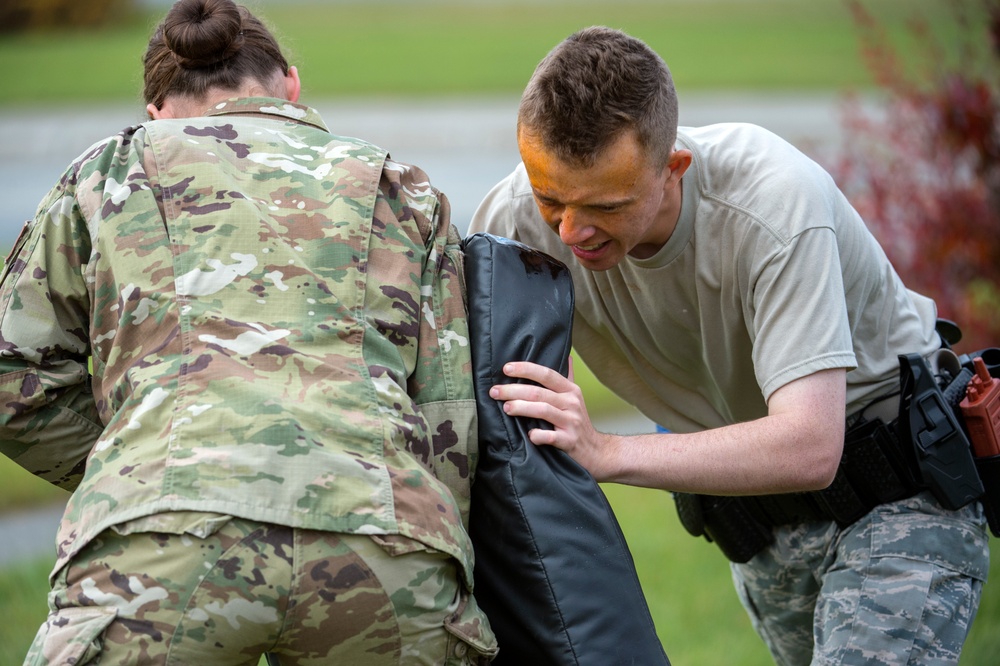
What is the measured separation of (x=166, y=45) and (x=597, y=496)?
1.41 metres

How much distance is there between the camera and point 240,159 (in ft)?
7.59

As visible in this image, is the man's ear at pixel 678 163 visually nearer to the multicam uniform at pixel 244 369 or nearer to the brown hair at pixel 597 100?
the brown hair at pixel 597 100

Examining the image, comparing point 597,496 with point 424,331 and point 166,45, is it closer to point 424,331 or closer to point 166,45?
point 424,331

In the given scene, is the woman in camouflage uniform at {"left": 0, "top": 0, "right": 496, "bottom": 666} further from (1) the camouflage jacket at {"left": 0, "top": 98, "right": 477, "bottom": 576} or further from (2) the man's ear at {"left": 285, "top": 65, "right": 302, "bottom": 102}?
(2) the man's ear at {"left": 285, "top": 65, "right": 302, "bottom": 102}

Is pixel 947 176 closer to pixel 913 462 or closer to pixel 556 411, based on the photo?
pixel 913 462

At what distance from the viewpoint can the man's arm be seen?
2520 mm

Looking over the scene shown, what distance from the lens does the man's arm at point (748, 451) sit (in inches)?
99.2

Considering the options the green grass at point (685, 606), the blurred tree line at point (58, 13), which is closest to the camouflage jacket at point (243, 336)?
the green grass at point (685, 606)

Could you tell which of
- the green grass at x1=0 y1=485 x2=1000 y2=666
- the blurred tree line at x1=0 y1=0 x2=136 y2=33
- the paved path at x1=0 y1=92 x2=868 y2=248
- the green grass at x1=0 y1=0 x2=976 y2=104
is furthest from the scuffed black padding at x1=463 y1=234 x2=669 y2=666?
the blurred tree line at x1=0 y1=0 x2=136 y2=33

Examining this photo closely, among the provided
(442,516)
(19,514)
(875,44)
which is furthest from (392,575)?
(875,44)

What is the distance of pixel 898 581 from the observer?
288cm

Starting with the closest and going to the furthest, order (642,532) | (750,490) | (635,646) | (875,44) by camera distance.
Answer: (635,646), (750,490), (642,532), (875,44)

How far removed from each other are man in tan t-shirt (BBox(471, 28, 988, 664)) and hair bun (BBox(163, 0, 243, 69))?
690 mm

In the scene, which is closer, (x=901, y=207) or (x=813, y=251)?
(x=813, y=251)
